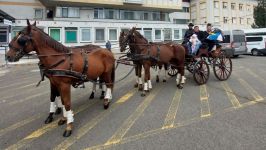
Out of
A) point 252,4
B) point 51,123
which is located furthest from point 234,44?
point 252,4

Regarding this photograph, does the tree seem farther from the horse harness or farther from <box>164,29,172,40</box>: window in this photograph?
the horse harness

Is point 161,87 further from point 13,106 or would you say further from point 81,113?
point 13,106

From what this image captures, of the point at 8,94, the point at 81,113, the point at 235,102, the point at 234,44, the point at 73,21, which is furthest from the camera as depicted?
the point at 73,21

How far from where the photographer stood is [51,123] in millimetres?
6496

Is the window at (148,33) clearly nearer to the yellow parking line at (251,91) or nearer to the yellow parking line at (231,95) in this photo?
the yellow parking line at (251,91)

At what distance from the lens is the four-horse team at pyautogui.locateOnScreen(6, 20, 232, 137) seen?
5.88m

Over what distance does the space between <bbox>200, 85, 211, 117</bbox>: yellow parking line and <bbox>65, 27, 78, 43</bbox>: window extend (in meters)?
28.3

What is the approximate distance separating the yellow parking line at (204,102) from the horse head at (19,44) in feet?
13.7

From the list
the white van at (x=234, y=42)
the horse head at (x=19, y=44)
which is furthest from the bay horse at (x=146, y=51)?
the white van at (x=234, y=42)

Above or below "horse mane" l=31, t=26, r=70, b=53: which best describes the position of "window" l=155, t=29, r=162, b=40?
above

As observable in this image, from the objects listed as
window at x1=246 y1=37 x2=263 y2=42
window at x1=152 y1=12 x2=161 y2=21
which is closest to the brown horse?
window at x1=246 y1=37 x2=263 y2=42

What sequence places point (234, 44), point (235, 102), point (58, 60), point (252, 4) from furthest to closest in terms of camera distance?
1. point (252, 4)
2. point (234, 44)
3. point (235, 102)
4. point (58, 60)

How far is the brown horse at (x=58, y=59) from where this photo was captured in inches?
229

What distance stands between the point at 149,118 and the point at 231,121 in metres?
1.77
